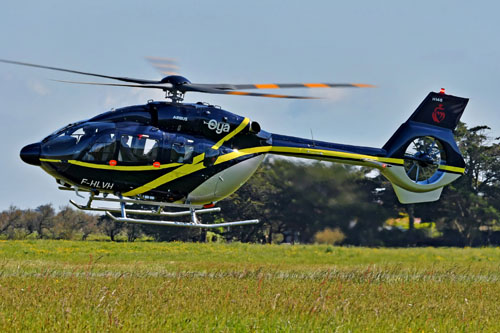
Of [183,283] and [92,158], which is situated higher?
[92,158]

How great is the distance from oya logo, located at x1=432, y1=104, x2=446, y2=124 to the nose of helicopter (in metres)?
13.2

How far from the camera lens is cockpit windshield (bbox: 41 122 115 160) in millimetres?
15531

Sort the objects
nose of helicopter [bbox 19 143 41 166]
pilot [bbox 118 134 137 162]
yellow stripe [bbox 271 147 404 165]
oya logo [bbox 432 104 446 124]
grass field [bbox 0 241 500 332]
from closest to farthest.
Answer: grass field [bbox 0 241 500 332], nose of helicopter [bbox 19 143 41 166], pilot [bbox 118 134 137 162], yellow stripe [bbox 271 147 404 165], oya logo [bbox 432 104 446 124]

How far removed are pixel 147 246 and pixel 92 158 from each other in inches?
691

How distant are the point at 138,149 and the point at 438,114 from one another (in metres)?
11.0

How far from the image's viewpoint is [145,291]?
12844mm

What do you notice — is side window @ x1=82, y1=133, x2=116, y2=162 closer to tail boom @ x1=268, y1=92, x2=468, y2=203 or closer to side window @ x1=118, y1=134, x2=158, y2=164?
side window @ x1=118, y1=134, x2=158, y2=164

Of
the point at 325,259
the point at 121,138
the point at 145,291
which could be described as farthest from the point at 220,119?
the point at 325,259

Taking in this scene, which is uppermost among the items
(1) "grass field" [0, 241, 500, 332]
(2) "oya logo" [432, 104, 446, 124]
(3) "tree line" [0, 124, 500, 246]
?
(2) "oya logo" [432, 104, 446, 124]

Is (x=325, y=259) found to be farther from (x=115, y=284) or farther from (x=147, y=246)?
(x=115, y=284)

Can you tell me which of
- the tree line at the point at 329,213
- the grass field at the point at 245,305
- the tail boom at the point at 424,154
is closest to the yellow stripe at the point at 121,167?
the grass field at the point at 245,305

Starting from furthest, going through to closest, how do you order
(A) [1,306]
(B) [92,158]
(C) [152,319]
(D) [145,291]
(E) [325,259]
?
→ (E) [325,259]
(B) [92,158]
(D) [145,291]
(A) [1,306]
(C) [152,319]

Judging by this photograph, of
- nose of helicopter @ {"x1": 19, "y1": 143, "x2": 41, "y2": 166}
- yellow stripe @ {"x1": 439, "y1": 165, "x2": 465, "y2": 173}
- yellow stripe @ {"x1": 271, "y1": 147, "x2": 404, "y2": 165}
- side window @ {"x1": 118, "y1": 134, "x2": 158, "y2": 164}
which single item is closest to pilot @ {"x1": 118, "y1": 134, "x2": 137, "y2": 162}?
side window @ {"x1": 118, "y1": 134, "x2": 158, "y2": 164}

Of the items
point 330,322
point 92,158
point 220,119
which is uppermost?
point 220,119
